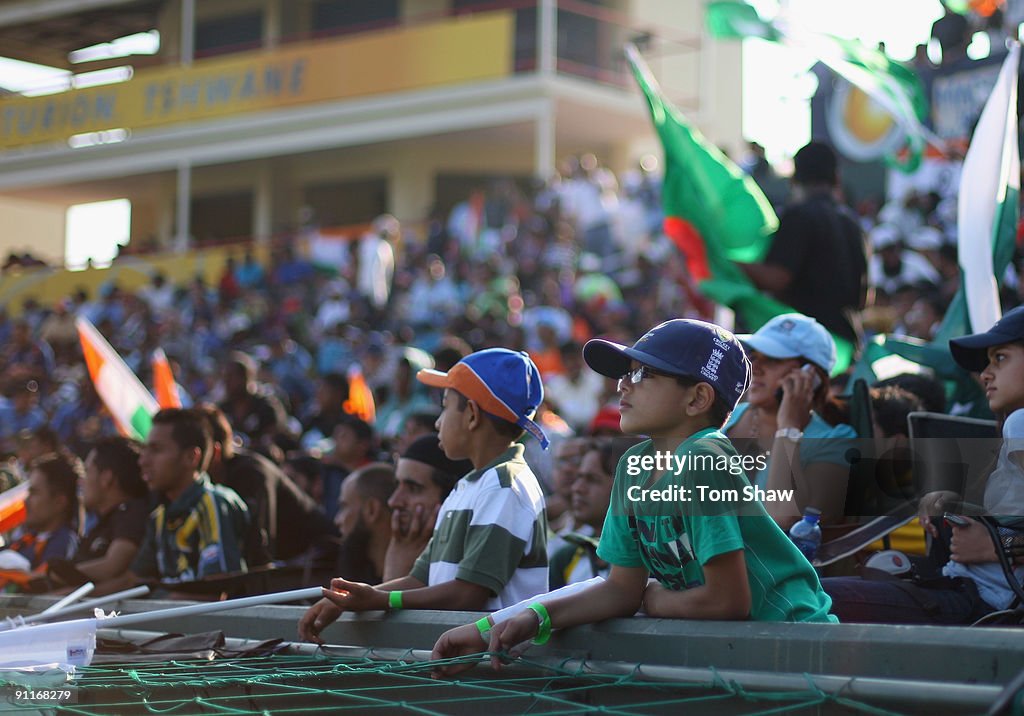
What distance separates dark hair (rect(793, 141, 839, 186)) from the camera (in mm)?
5512

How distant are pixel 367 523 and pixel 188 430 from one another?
0.81 meters

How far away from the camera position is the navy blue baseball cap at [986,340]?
11.5ft

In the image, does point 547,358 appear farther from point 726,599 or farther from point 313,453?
point 726,599

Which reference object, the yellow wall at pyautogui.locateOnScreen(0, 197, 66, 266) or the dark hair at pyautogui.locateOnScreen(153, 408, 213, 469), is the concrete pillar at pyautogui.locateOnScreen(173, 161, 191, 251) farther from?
the dark hair at pyautogui.locateOnScreen(153, 408, 213, 469)

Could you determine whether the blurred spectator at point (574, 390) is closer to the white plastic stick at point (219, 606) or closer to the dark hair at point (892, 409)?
the dark hair at point (892, 409)

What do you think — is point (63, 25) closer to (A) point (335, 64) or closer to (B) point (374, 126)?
(A) point (335, 64)


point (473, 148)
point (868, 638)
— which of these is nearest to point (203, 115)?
point (473, 148)

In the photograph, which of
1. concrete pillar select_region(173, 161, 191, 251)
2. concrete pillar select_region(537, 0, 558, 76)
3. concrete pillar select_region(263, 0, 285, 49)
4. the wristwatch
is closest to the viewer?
the wristwatch

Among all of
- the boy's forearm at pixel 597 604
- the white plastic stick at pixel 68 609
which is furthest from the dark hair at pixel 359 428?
the boy's forearm at pixel 597 604

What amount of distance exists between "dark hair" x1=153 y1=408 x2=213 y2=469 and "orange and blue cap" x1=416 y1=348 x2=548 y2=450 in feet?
5.79

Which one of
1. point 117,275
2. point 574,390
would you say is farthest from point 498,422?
point 117,275

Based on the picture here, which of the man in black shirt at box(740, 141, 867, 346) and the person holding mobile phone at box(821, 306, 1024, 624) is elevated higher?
the man in black shirt at box(740, 141, 867, 346)

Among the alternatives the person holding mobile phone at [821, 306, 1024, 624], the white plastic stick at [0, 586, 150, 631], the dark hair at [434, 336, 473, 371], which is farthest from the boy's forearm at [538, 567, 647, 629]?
the dark hair at [434, 336, 473, 371]

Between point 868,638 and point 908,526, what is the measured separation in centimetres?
191
